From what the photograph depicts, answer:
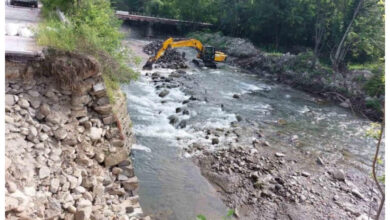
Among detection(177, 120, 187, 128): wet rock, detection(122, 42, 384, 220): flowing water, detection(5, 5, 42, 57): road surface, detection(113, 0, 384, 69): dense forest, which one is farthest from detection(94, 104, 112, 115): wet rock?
detection(113, 0, 384, 69): dense forest

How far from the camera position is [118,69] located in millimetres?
9516

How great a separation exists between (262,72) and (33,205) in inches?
947

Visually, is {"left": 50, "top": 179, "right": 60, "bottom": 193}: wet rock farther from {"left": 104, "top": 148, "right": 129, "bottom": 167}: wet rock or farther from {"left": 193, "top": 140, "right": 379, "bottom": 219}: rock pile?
{"left": 193, "top": 140, "right": 379, "bottom": 219}: rock pile

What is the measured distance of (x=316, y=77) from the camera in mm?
23375

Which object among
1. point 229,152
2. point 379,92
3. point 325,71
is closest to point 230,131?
point 229,152

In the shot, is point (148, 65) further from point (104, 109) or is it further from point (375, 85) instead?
point (375, 85)

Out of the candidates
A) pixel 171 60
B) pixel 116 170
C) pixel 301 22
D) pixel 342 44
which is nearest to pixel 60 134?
pixel 116 170

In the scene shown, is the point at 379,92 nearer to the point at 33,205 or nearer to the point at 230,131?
the point at 230,131

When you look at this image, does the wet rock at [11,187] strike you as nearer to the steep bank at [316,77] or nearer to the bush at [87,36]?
the bush at [87,36]

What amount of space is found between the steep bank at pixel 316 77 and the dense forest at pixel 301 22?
1906 millimetres

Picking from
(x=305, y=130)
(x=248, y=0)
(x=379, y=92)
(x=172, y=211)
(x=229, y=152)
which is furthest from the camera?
(x=248, y=0)

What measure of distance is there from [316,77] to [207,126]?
14347 mm

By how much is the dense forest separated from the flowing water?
6638mm

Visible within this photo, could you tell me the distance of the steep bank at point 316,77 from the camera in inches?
749
